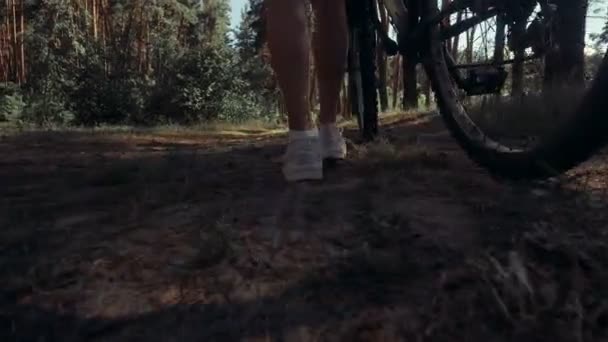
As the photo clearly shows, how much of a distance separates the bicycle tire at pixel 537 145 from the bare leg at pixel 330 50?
312 mm

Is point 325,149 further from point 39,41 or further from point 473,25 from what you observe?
point 39,41

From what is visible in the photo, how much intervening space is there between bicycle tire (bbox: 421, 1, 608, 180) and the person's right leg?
0.52m

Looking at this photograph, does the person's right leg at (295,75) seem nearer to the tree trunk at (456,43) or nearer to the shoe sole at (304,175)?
the shoe sole at (304,175)

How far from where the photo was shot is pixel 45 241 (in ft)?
Answer: 5.28

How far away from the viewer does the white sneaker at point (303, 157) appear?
81.5 inches

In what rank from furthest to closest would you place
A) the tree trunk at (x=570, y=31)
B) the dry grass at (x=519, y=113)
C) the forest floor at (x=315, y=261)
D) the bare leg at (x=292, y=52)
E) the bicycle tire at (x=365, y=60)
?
the bicycle tire at (x=365, y=60) < the dry grass at (x=519, y=113) < the bare leg at (x=292, y=52) < the tree trunk at (x=570, y=31) < the forest floor at (x=315, y=261)

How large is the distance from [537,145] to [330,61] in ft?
3.26

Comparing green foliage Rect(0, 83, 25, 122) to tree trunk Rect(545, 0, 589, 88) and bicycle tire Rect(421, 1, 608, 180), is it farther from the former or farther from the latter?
tree trunk Rect(545, 0, 589, 88)

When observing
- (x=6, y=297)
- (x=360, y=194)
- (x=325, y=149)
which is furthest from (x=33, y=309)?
(x=325, y=149)

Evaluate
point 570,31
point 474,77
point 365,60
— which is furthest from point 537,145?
point 365,60

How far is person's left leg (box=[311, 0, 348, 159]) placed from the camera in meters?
2.40

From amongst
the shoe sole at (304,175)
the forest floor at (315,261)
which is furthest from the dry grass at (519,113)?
the shoe sole at (304,175)

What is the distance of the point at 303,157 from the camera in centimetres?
208

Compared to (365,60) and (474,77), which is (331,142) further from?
(365,60)
